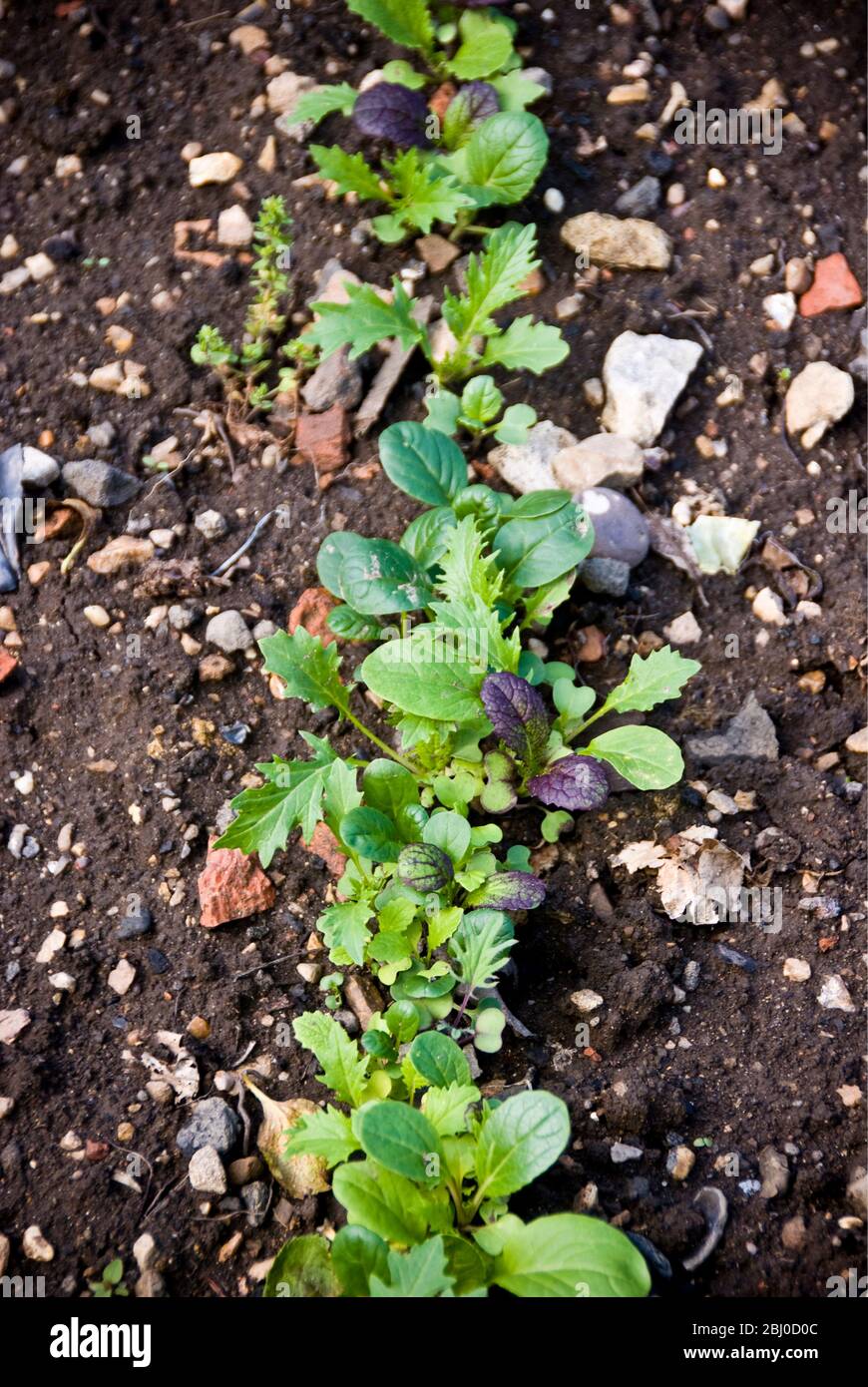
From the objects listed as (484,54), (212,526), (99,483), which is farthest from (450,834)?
(484,54)

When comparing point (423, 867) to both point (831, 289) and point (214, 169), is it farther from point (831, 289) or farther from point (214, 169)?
point (214, 169)

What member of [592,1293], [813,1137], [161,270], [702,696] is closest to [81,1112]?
[592,1293]

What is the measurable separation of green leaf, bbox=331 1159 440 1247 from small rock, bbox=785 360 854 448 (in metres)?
2.19

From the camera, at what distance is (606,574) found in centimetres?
273

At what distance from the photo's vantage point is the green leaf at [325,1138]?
1.93 metres

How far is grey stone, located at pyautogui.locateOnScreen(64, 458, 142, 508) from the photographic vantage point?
284 cm

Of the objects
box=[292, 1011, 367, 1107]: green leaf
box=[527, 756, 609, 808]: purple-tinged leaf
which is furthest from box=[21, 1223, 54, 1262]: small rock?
box=[527, 756, 609, 808]: purple-tinged leaf

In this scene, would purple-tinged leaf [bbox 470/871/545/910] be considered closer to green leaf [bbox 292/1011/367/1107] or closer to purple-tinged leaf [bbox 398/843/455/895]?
purple-tinged leaf [bbox 398/843/455/895]

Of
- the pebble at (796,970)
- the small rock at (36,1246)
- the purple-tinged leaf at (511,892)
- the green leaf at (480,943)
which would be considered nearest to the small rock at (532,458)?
the purple-tinged leaf at (511,892)

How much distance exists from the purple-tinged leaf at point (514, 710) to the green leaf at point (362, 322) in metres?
1.00

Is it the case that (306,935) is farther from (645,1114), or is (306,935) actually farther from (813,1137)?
(813,1137)

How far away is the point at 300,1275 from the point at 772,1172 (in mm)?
907

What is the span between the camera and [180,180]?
10.8ft

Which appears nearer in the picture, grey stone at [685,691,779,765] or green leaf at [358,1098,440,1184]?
green leaf at [358,1098,440,1184]
